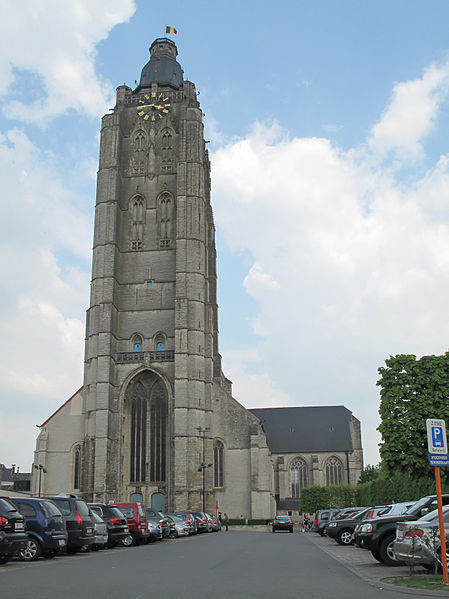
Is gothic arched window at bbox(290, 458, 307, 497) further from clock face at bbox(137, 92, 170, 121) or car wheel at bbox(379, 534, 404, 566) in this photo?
car wheel at bbox(379, 534, 404, 566)

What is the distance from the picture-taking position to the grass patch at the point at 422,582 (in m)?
9.87

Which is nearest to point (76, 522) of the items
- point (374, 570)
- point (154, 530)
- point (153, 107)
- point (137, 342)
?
point (374, 570)

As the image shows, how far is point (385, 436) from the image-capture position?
2930cm

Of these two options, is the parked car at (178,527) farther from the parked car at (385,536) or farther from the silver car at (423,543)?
the silver car at (423,543)

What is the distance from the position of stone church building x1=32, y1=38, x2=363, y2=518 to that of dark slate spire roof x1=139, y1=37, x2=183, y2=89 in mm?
3319

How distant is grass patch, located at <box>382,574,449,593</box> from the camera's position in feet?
32.4

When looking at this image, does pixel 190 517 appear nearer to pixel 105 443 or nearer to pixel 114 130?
pixel 105 443

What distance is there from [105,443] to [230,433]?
32.0ft

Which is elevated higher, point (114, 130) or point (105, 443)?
point (114, 130)

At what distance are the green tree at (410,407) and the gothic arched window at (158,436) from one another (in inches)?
961

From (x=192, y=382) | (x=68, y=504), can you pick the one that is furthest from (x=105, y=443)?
(x=68, y=504)

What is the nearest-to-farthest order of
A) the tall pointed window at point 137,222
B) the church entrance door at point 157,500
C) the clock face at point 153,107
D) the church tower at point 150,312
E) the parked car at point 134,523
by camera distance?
the parked car at point 134,523
the church tower at point 150,312
the church entrance door at point 157,500
the tall pointed window at point 137,222
the clock face at point 153,107

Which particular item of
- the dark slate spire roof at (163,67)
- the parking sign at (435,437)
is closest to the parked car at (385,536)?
the parking sign at (435,437)

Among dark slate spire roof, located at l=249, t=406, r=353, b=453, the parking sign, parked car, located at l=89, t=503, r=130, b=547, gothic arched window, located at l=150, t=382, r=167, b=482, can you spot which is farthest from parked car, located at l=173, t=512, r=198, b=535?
dark slate spire roof, located at l=249, t=406, r=353, b=453
